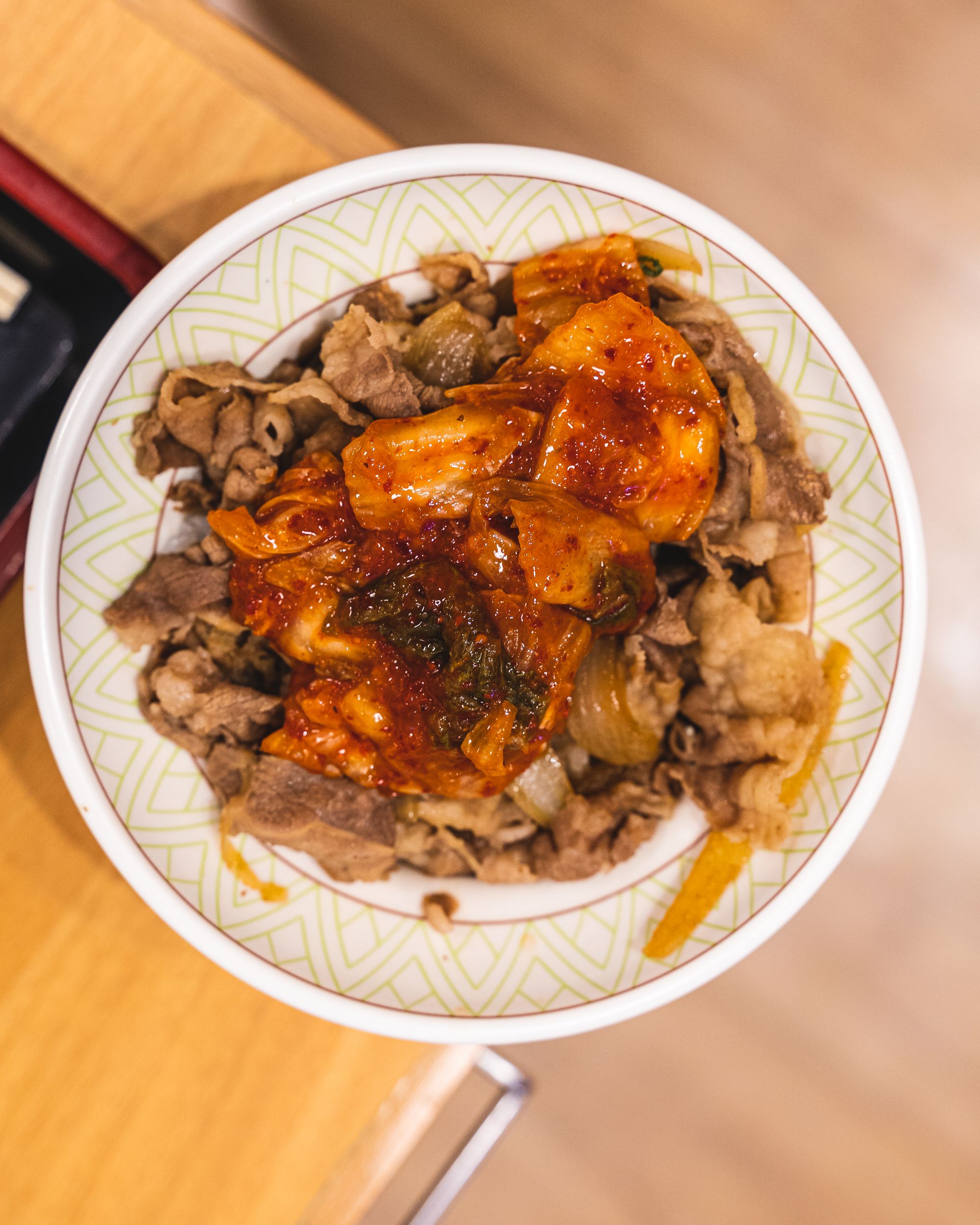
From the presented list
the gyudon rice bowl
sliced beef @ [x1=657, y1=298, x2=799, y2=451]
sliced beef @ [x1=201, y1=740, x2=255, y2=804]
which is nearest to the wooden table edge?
the gyudon rice bowl

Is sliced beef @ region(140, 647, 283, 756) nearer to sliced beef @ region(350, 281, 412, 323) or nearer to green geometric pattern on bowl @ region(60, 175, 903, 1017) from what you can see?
green geometric pattern on bowl @ region(60, 175, 903, 1017)

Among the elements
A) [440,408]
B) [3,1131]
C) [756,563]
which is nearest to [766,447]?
[756,563]

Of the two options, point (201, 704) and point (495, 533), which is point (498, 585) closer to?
point (495, 533)

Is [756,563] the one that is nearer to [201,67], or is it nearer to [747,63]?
[201,67]

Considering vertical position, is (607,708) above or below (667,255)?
below

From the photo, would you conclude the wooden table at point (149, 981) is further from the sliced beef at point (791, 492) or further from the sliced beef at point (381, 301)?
the sliced beef at point (791, 492)

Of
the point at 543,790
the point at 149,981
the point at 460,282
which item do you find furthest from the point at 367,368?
the point at 149,981

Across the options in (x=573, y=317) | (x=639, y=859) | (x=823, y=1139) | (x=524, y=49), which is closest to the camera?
(x=573, y=317)
